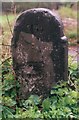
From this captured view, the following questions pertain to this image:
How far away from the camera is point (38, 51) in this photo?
317 centimetres

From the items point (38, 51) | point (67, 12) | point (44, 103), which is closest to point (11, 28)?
point (38, 51)

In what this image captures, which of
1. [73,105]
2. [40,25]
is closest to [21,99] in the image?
[73,105]

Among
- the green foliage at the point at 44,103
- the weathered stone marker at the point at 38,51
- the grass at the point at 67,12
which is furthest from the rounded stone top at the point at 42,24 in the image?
the grass at the point at 67,12

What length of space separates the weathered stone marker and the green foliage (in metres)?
0.08

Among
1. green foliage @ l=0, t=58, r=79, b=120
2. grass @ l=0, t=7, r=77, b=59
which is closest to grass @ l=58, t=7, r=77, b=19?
grass @ l=0, t=7, r=77, b=59

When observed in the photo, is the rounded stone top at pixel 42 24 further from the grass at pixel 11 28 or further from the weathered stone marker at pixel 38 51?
the grass at pixel 11 28

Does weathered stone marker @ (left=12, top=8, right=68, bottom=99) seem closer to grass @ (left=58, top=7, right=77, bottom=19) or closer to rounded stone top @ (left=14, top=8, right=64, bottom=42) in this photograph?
rounded stone top @ (left=14, top=8, right=64, bottom=42)

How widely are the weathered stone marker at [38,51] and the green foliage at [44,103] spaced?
3.0 inches

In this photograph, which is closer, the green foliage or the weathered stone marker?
the green foliage

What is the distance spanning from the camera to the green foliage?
9.71ft

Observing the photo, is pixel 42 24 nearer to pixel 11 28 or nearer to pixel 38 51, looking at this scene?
pixel 38 51

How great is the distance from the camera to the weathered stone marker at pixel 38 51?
3113 mm

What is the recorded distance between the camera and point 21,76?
3250 millimetres

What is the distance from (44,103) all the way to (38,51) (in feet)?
1.57
